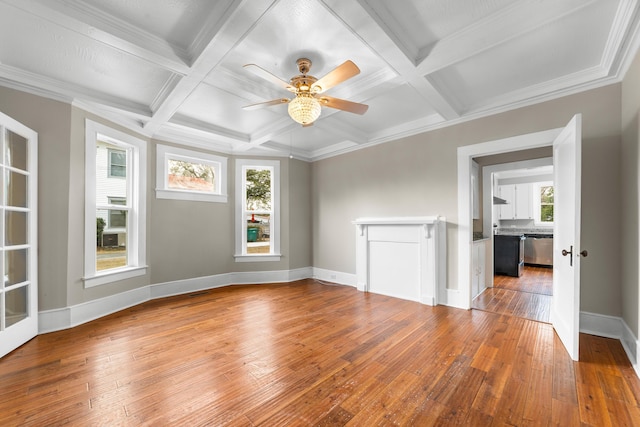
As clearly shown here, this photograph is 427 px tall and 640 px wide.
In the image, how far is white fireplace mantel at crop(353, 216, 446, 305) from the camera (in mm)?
3754

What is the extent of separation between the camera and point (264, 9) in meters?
1.73

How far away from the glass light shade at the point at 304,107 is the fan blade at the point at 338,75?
98 mm

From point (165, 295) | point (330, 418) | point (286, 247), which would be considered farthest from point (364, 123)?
point (165, 295)

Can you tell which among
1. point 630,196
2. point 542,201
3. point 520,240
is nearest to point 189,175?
point 630,196

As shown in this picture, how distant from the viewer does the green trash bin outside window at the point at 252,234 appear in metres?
5.22

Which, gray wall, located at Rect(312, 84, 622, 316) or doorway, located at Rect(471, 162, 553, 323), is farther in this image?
doorway, located at Rect(471, 162, 553, 323)

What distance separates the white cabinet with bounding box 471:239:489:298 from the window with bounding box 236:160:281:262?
328 cm

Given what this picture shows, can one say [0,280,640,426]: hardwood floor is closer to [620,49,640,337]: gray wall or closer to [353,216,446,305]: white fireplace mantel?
[620,49,640,337]: gray wall

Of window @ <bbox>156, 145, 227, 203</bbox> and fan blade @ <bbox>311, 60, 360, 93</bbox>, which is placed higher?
fan blade @ <bbox>311, 60, 360, 93</bbox>

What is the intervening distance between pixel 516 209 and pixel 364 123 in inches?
239

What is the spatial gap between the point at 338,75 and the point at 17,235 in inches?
129

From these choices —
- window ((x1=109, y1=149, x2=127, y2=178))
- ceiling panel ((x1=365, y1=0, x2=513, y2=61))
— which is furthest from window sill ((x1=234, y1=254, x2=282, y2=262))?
ceiling panel ((x1=365, y1=0, x2=513, y2=61))

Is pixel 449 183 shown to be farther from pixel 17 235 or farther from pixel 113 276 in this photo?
pixel 17 235

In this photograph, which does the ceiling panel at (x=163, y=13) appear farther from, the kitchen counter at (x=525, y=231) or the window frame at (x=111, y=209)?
the kitchen counter at (x=525, y=231)
